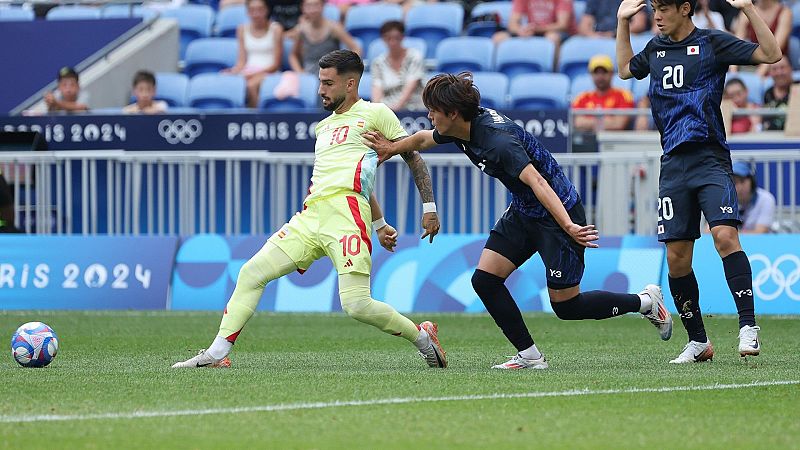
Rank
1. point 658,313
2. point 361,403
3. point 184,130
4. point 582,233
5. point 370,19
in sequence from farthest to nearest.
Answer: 1. point 370,19
2. point 184,130
3. point 658,313
4. point 582,233
5. point 361,403

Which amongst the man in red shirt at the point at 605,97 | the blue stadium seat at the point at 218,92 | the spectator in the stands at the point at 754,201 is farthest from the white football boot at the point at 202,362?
the blue stadium seat at the point at 218,92

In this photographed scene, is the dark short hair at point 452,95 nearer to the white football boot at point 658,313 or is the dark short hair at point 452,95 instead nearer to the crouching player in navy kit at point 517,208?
the crouching player in navy kit at point 517,208

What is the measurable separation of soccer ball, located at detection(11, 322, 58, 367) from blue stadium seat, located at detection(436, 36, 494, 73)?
35.9 ft

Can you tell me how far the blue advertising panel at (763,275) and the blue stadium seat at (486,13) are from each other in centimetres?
687

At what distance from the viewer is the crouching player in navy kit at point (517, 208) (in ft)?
26.4

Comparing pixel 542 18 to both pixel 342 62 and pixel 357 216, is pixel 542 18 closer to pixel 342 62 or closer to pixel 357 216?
pixel 342 62

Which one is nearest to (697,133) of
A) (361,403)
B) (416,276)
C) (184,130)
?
(361,403)

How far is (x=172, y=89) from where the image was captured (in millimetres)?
19031

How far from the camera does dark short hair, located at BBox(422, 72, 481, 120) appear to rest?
806 cm

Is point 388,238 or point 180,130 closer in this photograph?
point 388,238

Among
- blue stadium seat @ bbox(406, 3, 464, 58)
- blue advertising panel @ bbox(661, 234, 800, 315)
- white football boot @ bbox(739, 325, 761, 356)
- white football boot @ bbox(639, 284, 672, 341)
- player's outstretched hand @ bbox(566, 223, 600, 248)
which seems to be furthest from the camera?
blue stadium seat @ bbox(406, 3, 464, 58)

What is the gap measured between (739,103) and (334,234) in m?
9.07

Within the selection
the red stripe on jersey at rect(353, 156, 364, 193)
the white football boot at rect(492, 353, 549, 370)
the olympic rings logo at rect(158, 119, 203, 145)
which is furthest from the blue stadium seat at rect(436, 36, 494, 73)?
the white football boot at rect(492, 353, 549, 370)

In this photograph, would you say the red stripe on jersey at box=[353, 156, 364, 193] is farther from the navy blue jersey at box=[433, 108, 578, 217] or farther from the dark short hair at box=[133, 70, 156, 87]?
the dark short hair at box=[133, 70, 156, 87]
